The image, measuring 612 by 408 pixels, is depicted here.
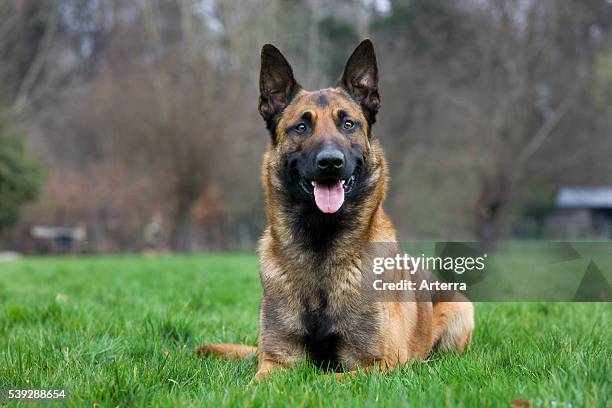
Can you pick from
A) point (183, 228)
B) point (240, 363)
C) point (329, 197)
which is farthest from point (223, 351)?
point (183, 228)

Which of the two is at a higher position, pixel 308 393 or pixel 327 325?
pixel 327 325

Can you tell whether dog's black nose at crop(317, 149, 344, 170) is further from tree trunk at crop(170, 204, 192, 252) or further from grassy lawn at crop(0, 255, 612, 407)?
tree trunk at crop(170, 204, 192, 252)

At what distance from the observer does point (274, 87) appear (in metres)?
4.19

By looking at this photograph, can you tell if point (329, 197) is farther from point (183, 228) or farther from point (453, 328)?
point (183, 228)

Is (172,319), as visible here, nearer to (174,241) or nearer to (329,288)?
(329,288)

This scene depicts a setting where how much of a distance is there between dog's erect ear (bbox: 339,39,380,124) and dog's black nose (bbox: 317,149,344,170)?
0.78 meters

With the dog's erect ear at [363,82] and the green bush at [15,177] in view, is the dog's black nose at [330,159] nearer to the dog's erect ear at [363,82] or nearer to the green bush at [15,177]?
the dog's erect ear at [363,82]

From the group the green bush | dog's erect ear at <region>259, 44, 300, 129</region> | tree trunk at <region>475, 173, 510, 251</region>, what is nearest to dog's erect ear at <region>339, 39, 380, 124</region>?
dog's erect ear at <region>259, 44, 300, 129</region>

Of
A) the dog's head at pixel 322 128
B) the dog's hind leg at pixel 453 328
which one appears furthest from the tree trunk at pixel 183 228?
the dog's hind leg at pixel 453 328

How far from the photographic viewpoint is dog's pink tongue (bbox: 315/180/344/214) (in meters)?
3.61

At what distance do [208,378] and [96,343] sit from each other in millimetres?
1065

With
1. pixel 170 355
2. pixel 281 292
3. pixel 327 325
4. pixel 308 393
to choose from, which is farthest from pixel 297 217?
pixel 308 393

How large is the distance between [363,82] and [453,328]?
187 cm

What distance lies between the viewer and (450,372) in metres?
3.06
